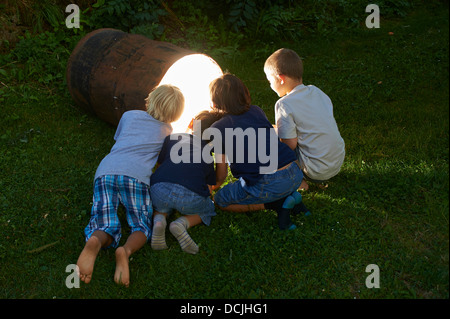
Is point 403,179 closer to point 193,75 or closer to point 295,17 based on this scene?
point 193,75

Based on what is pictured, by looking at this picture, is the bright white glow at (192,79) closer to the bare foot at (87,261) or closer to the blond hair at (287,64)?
the blond hair at (287,64)

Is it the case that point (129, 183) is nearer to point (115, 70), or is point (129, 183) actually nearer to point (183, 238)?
point (183, 238)

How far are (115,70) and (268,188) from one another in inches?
85.9

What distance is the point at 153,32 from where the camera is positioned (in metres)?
6.10

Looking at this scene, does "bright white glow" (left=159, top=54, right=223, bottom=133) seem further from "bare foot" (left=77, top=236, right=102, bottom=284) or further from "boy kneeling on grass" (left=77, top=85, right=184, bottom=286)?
"bare foot" (left=77, top=236, right=102, bottom=284)

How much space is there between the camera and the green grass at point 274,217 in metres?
2.94

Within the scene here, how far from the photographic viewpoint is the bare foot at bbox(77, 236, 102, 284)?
117 inches

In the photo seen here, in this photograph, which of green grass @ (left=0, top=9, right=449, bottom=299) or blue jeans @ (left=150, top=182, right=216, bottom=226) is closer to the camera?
green grass @ (left=0, top=9, right=449, bottom=299)

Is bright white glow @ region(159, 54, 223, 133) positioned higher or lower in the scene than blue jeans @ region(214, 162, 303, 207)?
higher

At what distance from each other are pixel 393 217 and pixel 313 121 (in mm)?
1021

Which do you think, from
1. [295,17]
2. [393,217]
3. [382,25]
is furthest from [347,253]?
[382,25]

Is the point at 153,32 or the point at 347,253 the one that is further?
the point at 153,32

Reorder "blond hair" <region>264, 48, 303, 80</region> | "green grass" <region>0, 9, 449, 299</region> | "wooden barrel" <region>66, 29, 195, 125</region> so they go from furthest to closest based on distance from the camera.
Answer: "wooden barrel" <region>66, 29, 195, 125</region> → "blond hair" <region>264, 48, 303, 80</region> → "green grass" <region>0, 9, 449, 299</region>

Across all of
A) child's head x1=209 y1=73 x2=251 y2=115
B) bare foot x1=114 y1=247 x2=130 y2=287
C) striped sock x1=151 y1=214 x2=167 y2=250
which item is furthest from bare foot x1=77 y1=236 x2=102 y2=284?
child's head x1=209 y1=73 x2=251 y2=115
